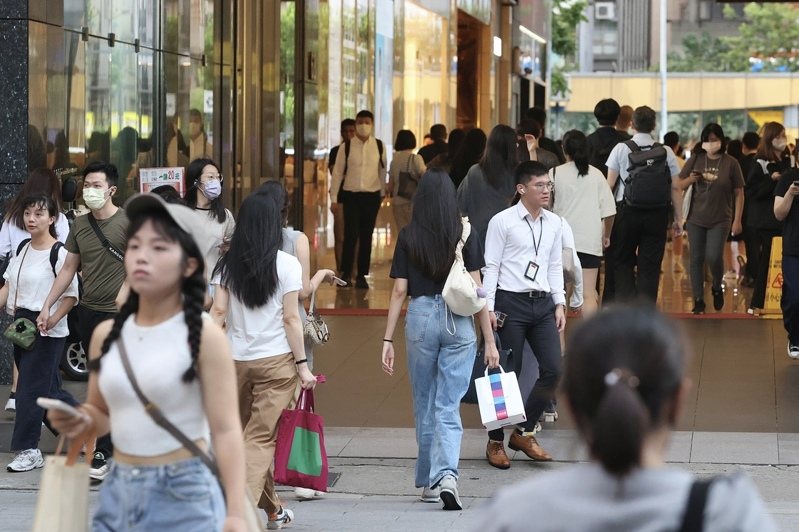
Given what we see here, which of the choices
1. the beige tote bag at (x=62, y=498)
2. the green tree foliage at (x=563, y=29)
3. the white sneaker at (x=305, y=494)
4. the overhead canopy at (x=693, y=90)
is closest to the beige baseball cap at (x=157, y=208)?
the beige tote bag at (x=62, y=498)

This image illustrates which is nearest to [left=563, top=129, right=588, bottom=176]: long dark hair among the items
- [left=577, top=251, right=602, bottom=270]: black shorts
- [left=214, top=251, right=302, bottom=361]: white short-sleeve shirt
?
[left=577, top=251, right=602, bottom=270]: black shorts

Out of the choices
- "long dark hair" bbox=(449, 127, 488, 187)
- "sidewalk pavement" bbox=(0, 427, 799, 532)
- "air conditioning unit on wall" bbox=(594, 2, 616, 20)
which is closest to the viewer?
"sidewalk pavement" bbox=(0, 427, 799, 532)

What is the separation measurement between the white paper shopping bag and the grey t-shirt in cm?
522

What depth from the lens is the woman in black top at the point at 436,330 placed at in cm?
711

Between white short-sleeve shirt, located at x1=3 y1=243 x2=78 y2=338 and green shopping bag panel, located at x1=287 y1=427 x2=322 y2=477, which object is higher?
white short-sleeve shirt, located at x1=3 y1=243 x2=78 y2=338

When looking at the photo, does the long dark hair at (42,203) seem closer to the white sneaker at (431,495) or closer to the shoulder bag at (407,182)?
the white sneaker at (431,495)

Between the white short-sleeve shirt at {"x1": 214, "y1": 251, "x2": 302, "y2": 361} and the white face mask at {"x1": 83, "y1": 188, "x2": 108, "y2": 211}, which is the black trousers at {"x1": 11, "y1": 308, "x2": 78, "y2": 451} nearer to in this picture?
the white face mask at {"x1": 83, "y1": 188, "x2": 108, "y2": 211}

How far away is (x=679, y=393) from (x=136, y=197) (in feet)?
5.94

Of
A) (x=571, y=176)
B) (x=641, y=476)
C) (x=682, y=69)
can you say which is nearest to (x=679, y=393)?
(x=641, y=476)

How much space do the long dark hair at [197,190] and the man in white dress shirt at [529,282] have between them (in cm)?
155

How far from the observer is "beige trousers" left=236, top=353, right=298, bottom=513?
21.5ft

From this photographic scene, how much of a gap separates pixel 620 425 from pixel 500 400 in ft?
17.6

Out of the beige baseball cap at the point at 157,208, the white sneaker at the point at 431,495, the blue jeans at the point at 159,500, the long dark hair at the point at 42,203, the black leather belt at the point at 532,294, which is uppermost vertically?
the beige baseball cap at the point at 157,208

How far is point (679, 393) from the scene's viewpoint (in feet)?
7.55
